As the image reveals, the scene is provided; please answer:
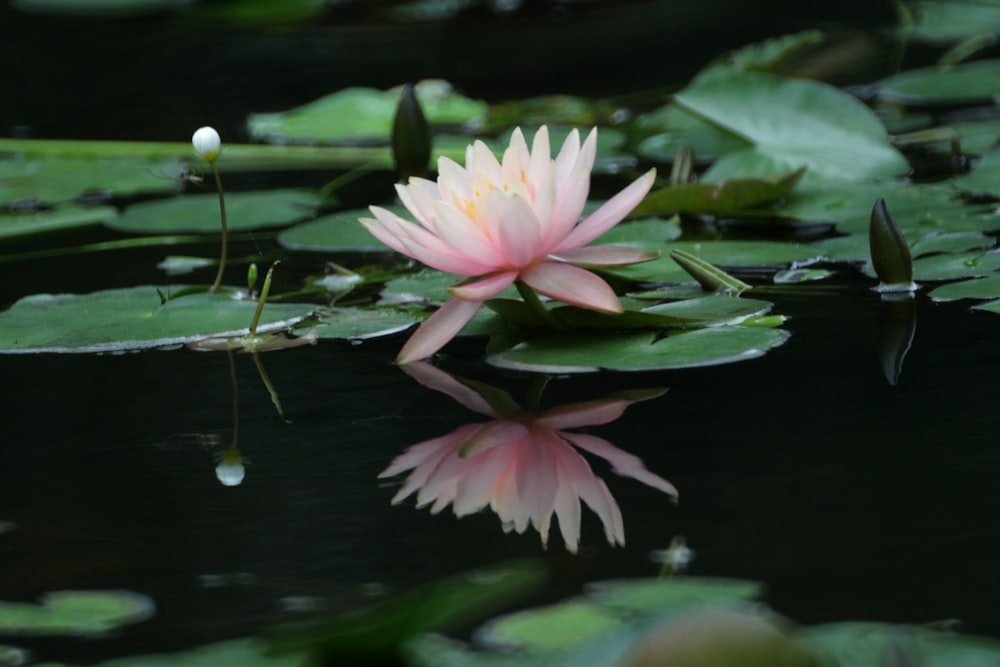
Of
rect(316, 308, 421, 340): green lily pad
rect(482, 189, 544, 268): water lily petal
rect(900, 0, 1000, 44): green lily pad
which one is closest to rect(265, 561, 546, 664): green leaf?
rect(482, 189, 544, 268): water lily petal

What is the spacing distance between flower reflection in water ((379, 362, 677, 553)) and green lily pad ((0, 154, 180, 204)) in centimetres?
148

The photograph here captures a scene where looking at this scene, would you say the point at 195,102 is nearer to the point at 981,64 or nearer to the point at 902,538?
the point at 981,64

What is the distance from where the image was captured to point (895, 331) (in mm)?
1406

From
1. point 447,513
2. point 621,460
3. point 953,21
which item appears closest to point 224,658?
point 447,513

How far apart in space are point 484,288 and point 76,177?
62.0 inches

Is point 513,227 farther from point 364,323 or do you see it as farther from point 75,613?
point 75,613

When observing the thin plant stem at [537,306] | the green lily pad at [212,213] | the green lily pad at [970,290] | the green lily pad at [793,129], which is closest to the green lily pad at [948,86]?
the green lily pad at [793,129]

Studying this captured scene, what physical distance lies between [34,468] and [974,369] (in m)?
0.84

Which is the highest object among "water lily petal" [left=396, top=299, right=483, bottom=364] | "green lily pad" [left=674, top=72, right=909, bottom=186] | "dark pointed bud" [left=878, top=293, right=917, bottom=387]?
"green lily pad" [left=674, top=72, right=909, bottom=186]

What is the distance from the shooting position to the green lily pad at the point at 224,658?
0.71m

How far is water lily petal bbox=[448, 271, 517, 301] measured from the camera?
4.21 ft

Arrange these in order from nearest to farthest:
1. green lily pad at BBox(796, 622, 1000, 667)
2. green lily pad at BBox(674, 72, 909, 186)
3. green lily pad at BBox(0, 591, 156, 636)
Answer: green lily pad at BBox(796, 622, 1000, 667) < green lily pad at BBox(0, 591, 156, 636) < green lily pad at BBox(674, 72, 909, 186)

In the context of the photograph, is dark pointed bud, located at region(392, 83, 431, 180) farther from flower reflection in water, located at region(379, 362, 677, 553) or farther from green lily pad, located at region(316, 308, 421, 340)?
flower reflection in water, located at region(379, 362, 677, 553)

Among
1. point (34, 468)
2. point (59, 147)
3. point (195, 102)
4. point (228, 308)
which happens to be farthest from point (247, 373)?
point (195, 102)
